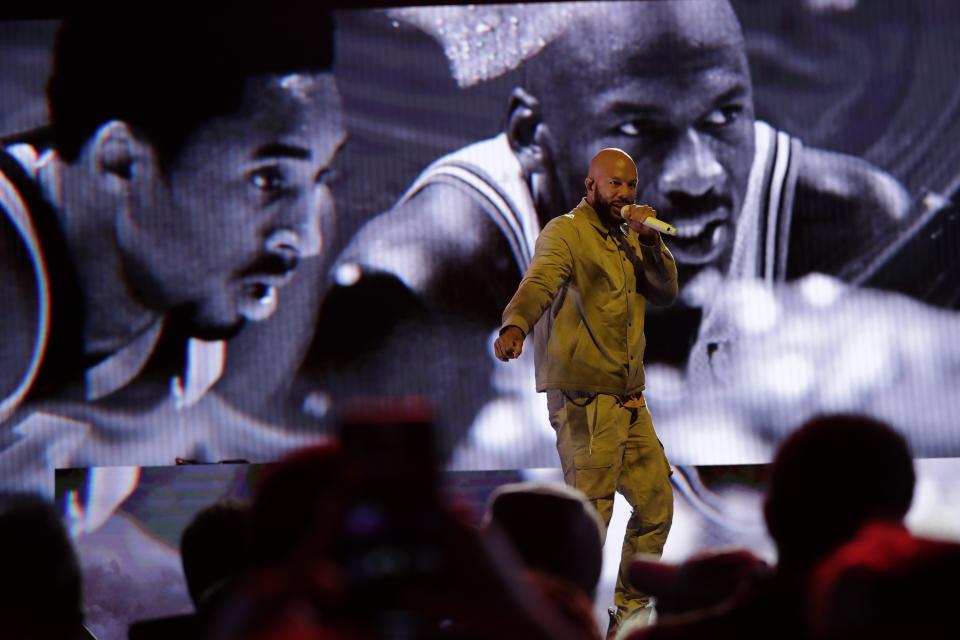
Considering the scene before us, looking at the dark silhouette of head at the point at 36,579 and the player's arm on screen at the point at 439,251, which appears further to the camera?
the player's arm on screen at the point at 439,251

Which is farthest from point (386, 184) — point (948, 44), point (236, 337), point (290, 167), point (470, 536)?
point (470, 536)

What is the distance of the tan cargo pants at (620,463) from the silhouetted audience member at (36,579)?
2.06m

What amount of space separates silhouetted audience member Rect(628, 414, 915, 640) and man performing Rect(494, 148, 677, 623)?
203 cm

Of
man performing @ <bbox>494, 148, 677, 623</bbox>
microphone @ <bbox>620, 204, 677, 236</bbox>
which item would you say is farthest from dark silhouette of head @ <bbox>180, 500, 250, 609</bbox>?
microphone @ <bbox>620, 204, 677, 236</bbox>

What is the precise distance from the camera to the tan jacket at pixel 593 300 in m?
3.66

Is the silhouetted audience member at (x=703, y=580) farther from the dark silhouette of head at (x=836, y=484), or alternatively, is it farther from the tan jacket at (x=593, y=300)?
the tan jacket at (x=593, y=300)

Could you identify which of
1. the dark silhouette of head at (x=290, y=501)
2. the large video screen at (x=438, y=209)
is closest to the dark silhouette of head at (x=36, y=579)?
the dark silhouette of head at (x=290, y=501)

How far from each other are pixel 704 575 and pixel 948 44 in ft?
15.8

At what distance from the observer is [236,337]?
19.8 feet

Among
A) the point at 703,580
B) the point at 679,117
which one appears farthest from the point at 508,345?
the point at 679,117

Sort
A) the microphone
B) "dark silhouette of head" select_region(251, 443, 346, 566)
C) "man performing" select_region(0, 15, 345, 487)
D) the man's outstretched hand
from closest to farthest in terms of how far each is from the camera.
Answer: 1. "dark silhouette of head" select_region(251, 443, 346, 566)
2. the man's outstretched hand
3. the microphone
4. "man performing" select_region(0, 15, 345, 487)

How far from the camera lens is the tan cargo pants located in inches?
142

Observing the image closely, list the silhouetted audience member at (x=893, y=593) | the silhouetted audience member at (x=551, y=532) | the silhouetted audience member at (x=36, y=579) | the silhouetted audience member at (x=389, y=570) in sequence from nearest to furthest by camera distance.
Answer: the silhouetted audience member at (x=389, y=570), the silhouetted audience member at (x=893, y=593), the silhouetted audience member at (x=36, y=579), the silhouetted audience member at (x=551, y=532)

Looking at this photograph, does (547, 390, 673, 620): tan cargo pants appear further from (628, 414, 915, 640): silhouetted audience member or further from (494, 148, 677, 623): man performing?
(628, 414, 915, 640): silhouetted audience member
